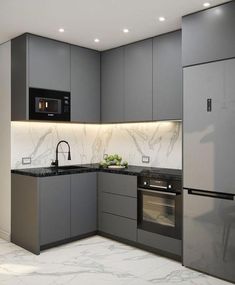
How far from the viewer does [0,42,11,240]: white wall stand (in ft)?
13.1

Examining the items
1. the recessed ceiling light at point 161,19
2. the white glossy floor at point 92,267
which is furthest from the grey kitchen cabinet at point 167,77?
the white glossy floor at point 92,267

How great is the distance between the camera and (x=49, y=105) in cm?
392

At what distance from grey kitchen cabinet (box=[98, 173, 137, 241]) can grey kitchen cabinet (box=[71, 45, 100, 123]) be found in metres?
0.88

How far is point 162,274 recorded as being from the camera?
3.08m

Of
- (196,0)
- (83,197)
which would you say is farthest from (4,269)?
(196,0)

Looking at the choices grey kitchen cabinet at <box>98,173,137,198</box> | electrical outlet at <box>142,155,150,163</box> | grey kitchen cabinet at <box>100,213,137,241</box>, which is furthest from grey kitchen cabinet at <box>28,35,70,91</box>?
grey kitchen cabinet at <box>100,213,137,241</box>

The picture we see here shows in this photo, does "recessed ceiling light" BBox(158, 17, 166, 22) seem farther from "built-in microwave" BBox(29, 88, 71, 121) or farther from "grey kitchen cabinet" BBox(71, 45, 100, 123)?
"built-in microwave" BBox(29, 88, 71, 121)

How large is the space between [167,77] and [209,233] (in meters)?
1.80

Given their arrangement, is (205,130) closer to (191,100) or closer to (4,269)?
(191,100)

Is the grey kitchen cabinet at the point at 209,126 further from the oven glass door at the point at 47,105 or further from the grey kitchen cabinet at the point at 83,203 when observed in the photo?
the oven glass door at the point at 47,105

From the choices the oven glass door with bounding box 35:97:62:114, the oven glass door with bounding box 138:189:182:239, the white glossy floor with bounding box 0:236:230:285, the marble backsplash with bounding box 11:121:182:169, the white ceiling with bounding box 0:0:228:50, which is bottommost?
the white glossy floor with bounding box 0:236:230:285

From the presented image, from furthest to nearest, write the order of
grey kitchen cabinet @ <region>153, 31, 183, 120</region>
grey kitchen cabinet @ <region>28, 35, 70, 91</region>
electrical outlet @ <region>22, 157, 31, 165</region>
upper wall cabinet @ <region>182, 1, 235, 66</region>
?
electrical outlet @ <region>22, 157, 31, 165</region> → grey kitchen cabinet @ <region>28, 35, 70, 91</region> → grey kitchen cabinet @ <region>153, 31, 183, 120</region> → upper wall cabinet @ <region>182, 1, 235, 66</region>

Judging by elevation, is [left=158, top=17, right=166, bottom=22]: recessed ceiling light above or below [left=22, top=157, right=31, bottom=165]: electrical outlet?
above

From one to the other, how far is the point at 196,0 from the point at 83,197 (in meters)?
2.61
